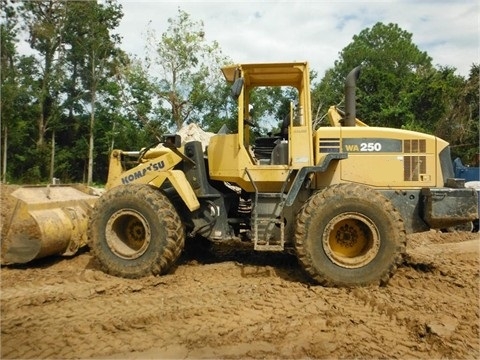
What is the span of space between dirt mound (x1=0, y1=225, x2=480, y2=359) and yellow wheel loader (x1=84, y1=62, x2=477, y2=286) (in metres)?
0.38

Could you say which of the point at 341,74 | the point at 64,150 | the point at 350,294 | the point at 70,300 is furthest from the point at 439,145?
the point at 341,74

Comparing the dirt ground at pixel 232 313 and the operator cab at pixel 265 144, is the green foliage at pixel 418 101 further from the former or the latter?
the dirt ground at pixel 232 313

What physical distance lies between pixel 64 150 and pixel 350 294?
32.5m

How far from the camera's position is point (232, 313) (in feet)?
15.6

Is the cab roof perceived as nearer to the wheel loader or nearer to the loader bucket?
the wheel loader

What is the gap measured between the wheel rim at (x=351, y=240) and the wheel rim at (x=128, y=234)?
2210 mm

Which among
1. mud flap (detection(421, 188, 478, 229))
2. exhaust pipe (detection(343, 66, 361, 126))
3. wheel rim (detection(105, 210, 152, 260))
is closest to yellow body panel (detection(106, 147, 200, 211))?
wheel rim (detection(105, 210, 152, 260))

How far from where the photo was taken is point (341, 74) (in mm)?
44938

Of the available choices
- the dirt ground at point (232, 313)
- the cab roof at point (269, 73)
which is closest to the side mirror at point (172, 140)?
the cab roof at point (269, 73)

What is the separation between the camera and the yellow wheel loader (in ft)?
18.5

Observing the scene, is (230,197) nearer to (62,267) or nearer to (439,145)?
(62,267)

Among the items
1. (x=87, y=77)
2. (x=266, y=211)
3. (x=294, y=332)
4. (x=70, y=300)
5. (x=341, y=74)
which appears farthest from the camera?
(x=341, y=74)

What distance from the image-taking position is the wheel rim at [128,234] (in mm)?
6051

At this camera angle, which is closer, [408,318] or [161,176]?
[408,318]
